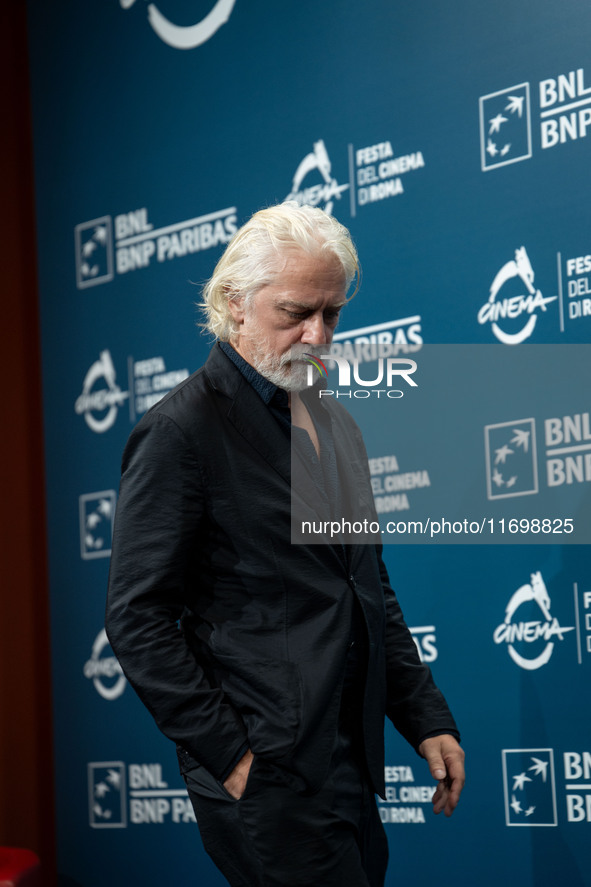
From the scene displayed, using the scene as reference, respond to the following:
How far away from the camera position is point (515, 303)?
262cm

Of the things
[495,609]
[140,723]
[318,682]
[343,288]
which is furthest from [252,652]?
[140,723]

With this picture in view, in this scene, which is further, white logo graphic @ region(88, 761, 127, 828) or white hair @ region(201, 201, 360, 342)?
white logo graphic @ region(88, 761, 127, 828)

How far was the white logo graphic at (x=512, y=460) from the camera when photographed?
2.52m

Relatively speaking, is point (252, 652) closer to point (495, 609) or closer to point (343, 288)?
point (343, 288)

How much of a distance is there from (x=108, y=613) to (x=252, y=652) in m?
0.24

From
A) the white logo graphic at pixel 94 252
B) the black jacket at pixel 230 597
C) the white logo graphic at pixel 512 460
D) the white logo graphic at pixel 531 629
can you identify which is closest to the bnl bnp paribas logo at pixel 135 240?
the white logo graphic at pixel 94 252

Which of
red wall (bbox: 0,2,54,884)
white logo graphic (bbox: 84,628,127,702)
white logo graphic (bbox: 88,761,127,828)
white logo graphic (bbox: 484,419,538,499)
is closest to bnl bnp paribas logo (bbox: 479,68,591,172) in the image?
white logo graphic (bbox: 484,419,538,499)

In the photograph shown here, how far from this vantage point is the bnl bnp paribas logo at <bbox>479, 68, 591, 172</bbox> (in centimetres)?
254

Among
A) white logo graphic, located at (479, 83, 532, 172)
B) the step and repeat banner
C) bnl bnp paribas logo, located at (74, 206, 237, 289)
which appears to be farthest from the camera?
bnl bnp paribas logo, located at (74, 206, 237, 289)

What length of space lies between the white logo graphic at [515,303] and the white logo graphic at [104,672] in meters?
1.68

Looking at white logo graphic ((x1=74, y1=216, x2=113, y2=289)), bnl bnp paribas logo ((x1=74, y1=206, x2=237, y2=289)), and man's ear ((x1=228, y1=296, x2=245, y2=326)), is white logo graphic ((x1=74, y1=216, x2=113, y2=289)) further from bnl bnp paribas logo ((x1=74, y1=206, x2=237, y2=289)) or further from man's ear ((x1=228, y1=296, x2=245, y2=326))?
man's ear ((x1=228, y1=296, x2=245, y2=326))

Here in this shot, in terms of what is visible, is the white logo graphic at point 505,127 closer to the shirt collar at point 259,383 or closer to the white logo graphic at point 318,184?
the white logo graphic at point 318,184

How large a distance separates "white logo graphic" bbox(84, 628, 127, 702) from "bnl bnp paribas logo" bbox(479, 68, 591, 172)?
1959 millimetres

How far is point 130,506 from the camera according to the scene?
1.66 meters
